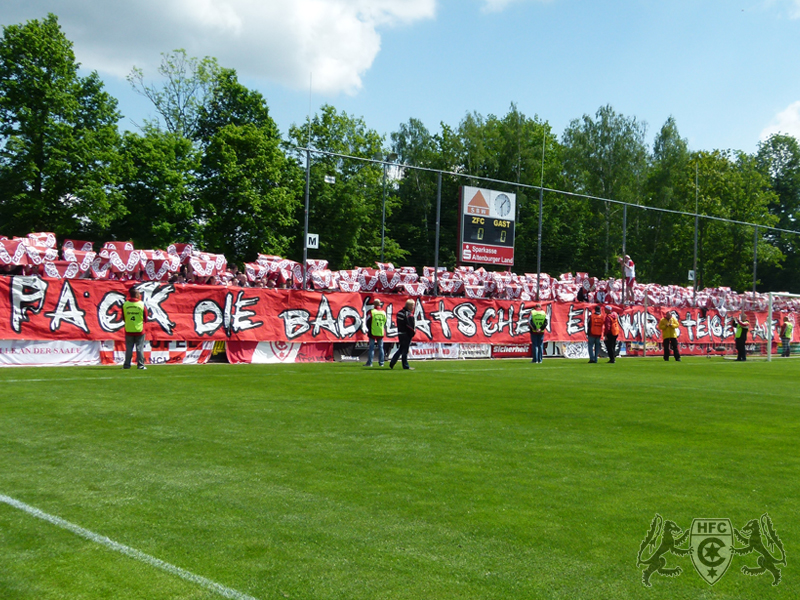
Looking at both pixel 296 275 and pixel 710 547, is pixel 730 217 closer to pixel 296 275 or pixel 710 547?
pixel 296 275

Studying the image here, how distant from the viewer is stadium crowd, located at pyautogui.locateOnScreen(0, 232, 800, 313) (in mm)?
19781

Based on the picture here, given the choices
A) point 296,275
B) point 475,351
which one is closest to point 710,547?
point 296,275

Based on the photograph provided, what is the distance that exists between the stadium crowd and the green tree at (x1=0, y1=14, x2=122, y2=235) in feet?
44.3

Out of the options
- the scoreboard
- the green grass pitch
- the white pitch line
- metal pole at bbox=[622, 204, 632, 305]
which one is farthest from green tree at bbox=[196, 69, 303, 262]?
the white pitch line

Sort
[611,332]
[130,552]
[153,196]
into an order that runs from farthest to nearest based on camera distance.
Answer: [153,196]
[611,332]
[130,552]

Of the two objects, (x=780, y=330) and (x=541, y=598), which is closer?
(x=541, y=598)

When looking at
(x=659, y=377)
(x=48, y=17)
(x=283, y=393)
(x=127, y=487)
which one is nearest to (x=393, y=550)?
(x=127, y=487)

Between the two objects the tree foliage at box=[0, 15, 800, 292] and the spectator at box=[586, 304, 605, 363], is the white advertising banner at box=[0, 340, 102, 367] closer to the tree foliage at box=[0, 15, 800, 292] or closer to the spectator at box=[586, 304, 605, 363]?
the tree foliage at box=[0, 15, 800, 292]

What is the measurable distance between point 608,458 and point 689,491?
1465mm

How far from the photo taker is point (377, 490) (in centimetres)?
614

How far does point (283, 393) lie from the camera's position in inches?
521

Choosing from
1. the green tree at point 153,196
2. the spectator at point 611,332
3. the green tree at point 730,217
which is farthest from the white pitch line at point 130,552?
the green tree at point 730,217

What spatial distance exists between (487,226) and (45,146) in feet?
91.3

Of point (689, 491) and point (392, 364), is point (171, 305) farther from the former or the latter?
point (689, 491)
